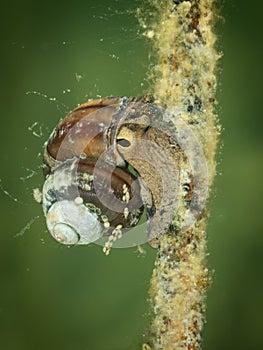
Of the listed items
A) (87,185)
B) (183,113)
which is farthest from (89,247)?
(183,113)

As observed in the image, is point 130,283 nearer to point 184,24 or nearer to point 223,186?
point 223,186

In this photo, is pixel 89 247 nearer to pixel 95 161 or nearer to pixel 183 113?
pixel 95 161

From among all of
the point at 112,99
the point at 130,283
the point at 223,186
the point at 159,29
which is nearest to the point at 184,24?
the point at 159,29
